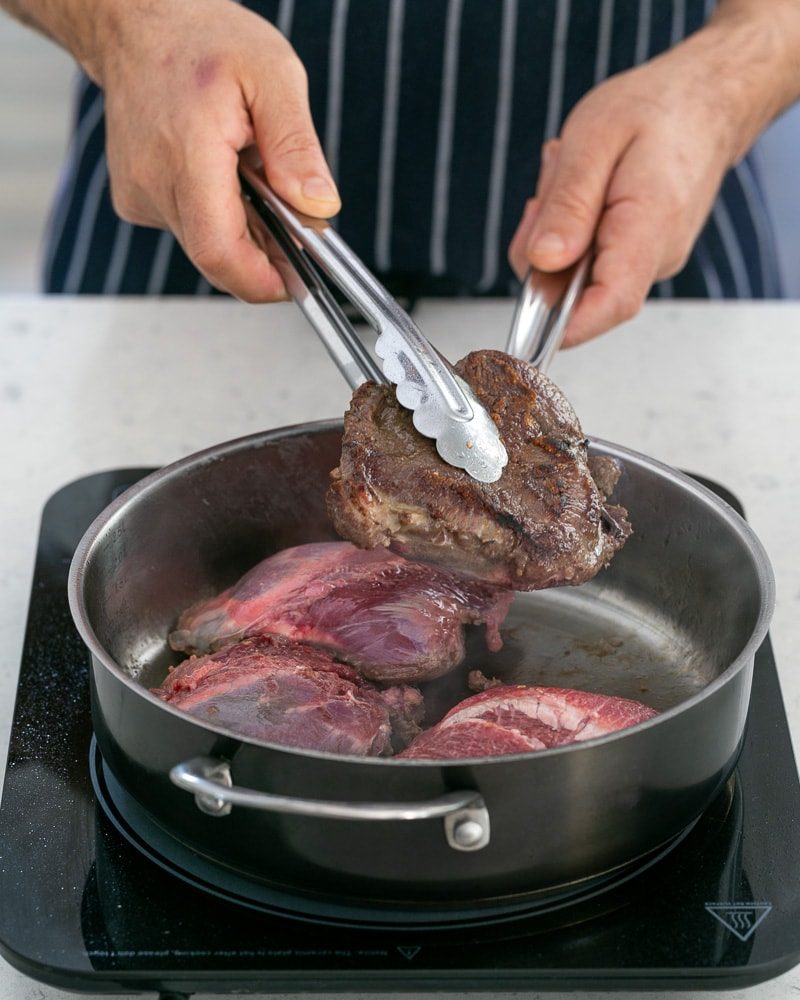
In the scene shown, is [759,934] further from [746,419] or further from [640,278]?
[746,419]

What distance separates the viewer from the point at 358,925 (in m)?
0.89

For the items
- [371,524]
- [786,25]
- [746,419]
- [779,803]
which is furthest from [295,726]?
[786,25]

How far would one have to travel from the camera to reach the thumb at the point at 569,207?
1406mm

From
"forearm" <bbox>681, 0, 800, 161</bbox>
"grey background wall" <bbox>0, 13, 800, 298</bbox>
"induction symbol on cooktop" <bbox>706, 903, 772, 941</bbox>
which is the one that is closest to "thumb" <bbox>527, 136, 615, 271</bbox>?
"forearm" <bbox>681, 0, 800, 161</bbox>

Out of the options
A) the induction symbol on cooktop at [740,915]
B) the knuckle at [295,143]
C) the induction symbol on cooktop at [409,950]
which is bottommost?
the induction symbol on cooktop at [409,950]

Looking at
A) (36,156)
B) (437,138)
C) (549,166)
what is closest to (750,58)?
(549,166)

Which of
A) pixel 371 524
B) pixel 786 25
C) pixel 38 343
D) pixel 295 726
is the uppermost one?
pixel 786 25

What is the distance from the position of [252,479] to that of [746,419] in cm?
75

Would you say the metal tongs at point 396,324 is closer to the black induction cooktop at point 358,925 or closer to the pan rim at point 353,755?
the pan rim at point 353,755

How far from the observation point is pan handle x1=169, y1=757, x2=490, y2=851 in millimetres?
774

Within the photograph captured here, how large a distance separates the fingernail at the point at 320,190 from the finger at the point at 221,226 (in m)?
0.10

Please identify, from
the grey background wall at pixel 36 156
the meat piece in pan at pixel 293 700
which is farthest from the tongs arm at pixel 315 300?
the grey background wall at pixel 36 156

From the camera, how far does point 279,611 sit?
1.19 m

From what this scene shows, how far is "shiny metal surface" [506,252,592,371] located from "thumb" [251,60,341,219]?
0.23 m
